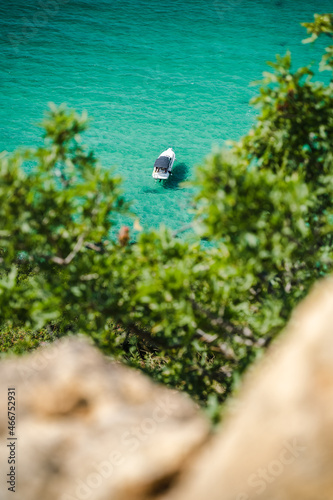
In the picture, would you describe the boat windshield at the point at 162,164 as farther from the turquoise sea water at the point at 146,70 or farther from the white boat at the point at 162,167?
the turquoise sea water at the point at 146,70

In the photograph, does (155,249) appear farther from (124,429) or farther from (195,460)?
(195,460)

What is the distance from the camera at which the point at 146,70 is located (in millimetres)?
34781

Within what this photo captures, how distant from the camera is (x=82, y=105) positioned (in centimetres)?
3133

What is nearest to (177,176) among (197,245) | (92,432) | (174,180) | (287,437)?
(174,180)

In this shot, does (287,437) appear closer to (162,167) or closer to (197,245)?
(197,245)

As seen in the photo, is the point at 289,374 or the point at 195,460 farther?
the point at 195,460

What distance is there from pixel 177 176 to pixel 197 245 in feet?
61.1

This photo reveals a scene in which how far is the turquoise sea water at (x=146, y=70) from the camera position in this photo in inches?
1081

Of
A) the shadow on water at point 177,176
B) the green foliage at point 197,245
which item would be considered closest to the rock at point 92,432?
the green foliage at point 197,245

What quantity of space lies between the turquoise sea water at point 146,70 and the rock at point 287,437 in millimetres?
19192

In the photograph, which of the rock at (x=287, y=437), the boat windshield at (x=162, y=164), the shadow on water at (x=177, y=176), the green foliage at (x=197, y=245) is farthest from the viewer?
the shadow on water at (x=177, y=176)

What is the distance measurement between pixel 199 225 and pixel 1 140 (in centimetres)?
2676

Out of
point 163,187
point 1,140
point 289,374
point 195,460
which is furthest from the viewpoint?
point 1,140

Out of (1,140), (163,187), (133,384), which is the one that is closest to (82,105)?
(1,140)
